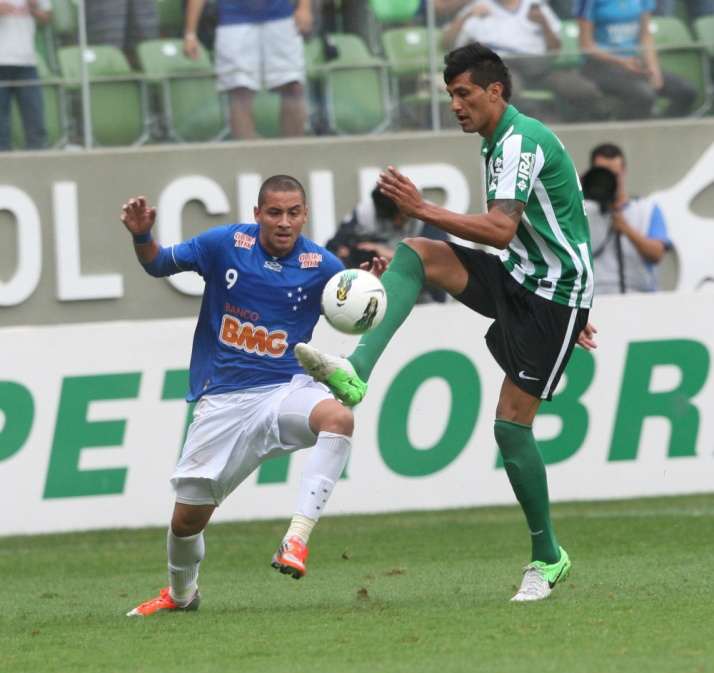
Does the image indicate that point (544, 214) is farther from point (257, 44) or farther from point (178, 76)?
point (178, 76)

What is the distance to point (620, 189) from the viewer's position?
11156mm

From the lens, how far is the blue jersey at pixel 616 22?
12.8m

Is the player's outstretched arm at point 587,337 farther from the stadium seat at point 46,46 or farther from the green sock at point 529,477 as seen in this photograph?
the stadium seat at point 46,46

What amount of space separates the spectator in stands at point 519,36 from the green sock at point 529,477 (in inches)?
265

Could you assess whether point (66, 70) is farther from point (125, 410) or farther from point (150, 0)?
point (125, 410)

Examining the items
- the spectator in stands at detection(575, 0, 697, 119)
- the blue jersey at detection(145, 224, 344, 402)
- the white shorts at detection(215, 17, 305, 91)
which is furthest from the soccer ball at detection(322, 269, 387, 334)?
the spectator in stands at detection(575, 0, 697, 119)

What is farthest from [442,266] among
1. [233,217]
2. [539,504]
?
[233,217]

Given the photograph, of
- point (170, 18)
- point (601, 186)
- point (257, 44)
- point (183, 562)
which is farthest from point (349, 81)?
point (183, 562)

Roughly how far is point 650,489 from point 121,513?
3758 millimetres

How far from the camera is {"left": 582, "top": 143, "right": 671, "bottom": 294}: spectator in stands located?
11000 mm

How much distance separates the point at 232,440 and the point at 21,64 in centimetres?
705

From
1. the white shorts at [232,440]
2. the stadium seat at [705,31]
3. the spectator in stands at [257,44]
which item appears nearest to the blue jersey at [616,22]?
the stadium seat at [705,31]

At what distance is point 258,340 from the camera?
624 centimetres

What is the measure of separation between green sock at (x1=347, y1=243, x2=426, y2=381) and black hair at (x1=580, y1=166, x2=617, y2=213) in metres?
4.80
